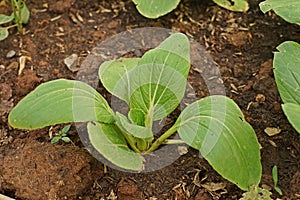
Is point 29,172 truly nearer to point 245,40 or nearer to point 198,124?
point 198,124

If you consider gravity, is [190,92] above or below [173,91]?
below

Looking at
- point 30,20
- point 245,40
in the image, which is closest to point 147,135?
point 245,40

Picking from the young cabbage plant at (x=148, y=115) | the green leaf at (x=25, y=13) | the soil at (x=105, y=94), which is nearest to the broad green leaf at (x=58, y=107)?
the young cabbage plant at (x=148, y=115)

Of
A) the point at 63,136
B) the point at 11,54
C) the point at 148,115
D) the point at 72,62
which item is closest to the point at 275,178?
the point at 148,115

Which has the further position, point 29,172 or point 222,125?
point 29,172

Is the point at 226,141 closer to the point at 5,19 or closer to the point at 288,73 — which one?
the point at 288,73

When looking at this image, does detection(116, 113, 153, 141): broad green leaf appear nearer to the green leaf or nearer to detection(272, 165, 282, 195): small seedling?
detection(272, 165, 282, 195): small seedling

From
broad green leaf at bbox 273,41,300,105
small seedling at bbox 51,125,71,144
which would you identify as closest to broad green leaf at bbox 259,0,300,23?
broad green leaf at bbox 273,41,300,105
